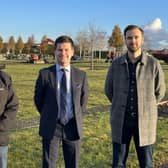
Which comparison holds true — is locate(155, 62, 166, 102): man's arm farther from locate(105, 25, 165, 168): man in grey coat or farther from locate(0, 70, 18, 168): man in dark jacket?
locate(0, 70, 18, 168): man in dark jacket

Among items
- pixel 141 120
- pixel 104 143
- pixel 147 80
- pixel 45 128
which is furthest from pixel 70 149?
pixel 104 143

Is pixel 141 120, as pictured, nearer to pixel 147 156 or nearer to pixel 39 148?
pixel 147 156

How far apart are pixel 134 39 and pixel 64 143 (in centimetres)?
143

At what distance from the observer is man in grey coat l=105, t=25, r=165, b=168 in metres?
4.64

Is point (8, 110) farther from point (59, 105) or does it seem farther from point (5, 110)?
point (59, 105)

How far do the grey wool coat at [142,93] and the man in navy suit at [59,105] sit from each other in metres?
0.53

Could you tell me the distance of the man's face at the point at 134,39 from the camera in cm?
447

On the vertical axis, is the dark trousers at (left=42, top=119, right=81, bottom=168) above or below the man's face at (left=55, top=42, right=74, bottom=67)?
below

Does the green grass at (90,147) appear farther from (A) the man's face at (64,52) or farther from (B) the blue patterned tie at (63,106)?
(A) the man's face at (64,52)

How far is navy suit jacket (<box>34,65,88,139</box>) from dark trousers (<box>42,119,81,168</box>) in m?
0.06

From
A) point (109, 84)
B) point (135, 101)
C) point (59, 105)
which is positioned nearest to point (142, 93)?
point (135, 101)

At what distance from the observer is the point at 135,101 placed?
184 inches

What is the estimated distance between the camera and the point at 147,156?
15.7ft

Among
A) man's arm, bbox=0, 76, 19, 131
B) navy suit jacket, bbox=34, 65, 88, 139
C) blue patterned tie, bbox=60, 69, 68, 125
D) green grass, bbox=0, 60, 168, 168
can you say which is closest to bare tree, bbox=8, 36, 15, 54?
green grass, bbox=0, 60, 168, 168
